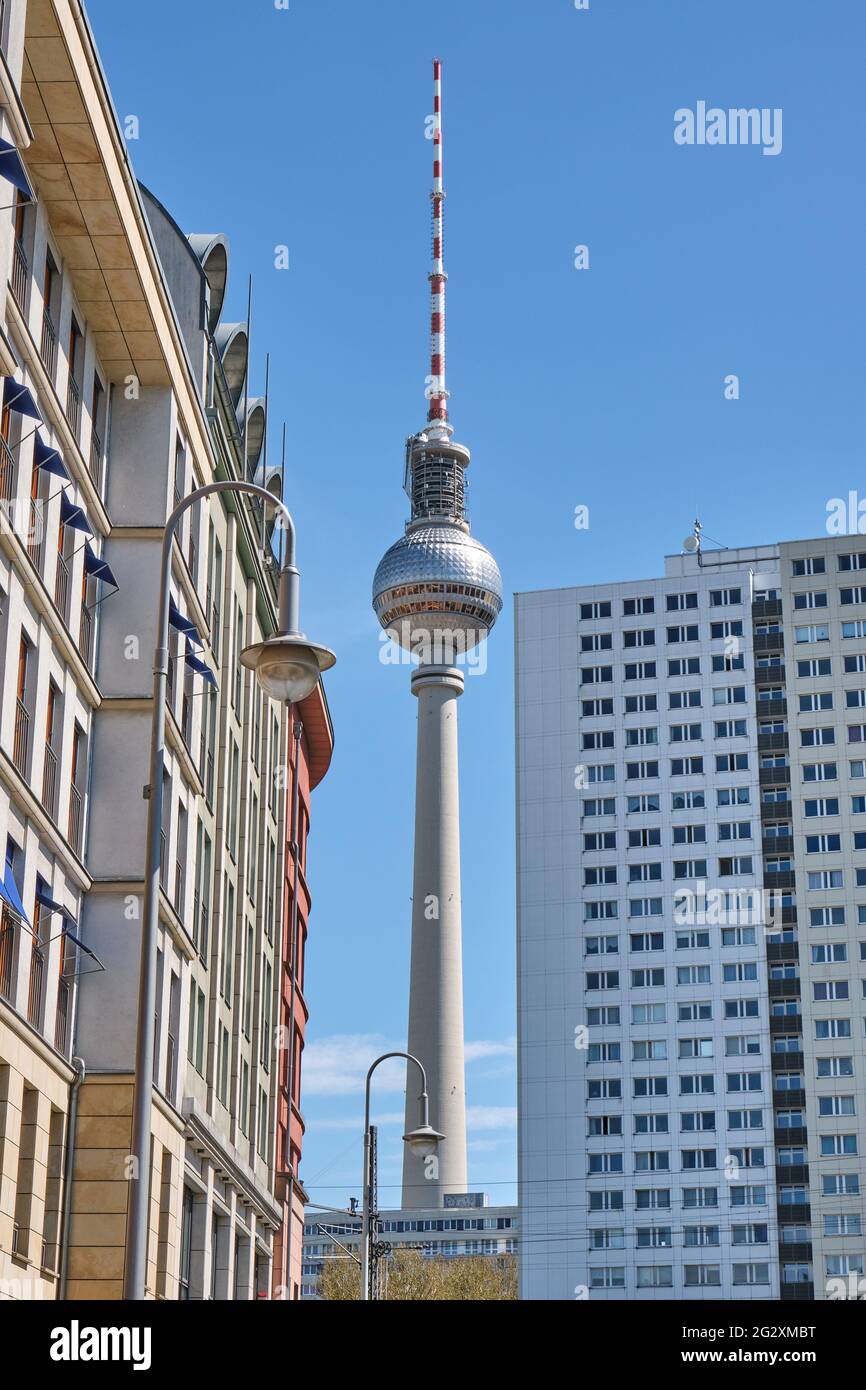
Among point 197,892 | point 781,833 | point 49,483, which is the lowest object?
point 197,892

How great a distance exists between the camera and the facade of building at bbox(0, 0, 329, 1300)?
85.7ft

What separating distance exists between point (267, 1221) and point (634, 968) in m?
73.0

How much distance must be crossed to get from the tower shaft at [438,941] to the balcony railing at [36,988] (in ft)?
349

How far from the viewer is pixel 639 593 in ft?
419

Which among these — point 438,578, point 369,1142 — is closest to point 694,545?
point 438,578

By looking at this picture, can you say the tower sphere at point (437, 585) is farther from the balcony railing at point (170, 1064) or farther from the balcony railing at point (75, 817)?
the balcony railing at point (75, 817)

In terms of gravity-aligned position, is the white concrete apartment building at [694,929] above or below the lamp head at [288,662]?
above

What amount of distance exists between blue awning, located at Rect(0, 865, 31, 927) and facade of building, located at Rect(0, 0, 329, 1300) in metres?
0.08

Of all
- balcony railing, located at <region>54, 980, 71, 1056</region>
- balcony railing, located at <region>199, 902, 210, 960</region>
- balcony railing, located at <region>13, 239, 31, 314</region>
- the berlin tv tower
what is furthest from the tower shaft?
balcony railing, located at <region>13, 239, 31, 314</region>

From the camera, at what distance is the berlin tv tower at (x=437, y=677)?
448ft

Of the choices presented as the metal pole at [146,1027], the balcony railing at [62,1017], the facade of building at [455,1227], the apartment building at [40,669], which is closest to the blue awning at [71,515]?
the apartment building at [40,669]
